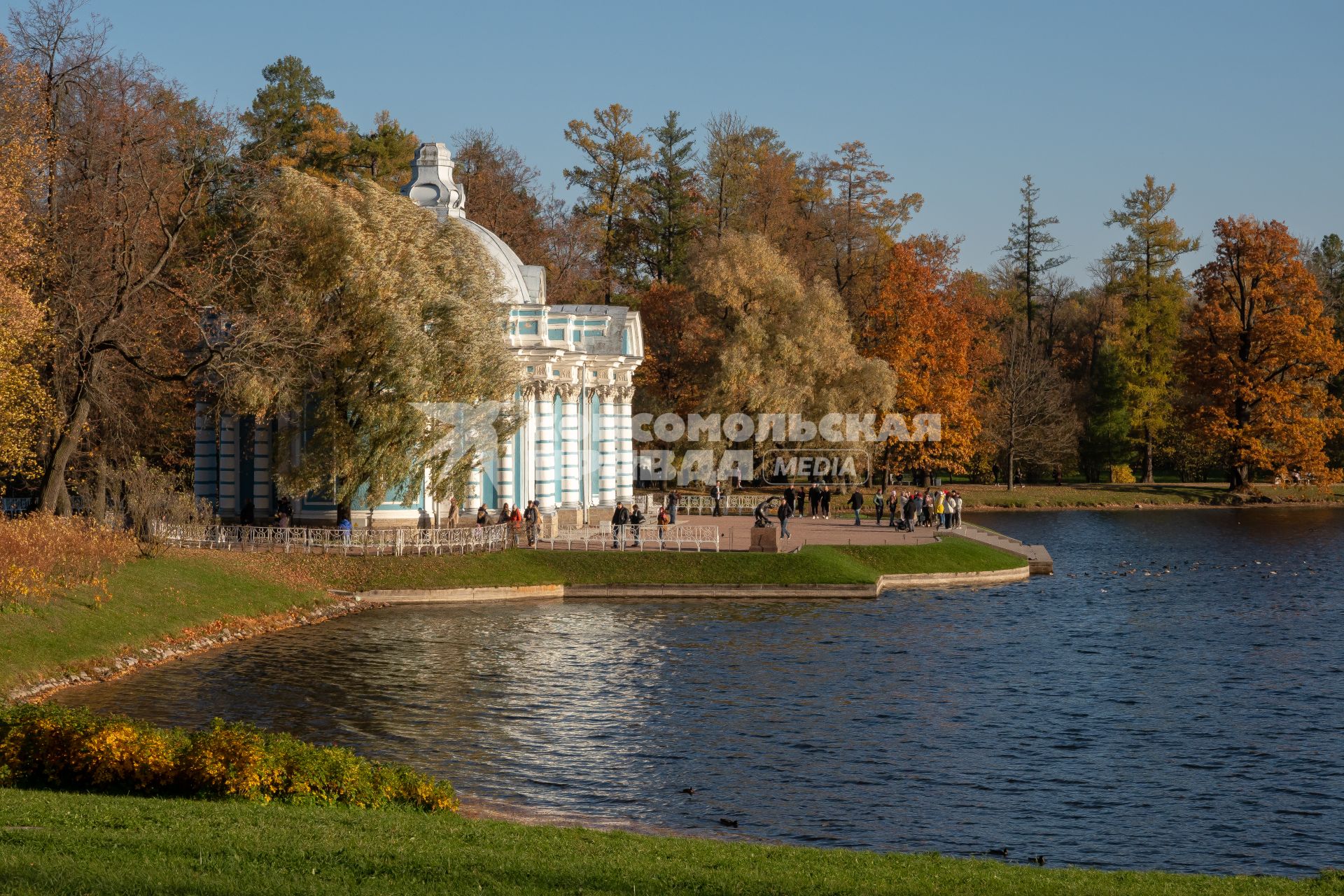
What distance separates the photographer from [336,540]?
41.4 metres

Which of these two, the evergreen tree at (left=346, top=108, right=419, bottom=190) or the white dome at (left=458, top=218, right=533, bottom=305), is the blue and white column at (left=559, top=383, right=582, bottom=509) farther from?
the evergreen tree at (left=346, top=108, right=419, bottom=190)

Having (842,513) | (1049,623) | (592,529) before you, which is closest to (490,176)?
(842,513)

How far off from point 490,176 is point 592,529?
139 feet

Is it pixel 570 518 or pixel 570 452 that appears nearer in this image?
pixel 570 518

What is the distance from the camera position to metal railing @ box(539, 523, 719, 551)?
43469 millimetres

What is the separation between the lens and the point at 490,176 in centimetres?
8512

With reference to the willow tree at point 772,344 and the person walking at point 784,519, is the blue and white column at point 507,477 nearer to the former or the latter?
the person walking at point 784,519

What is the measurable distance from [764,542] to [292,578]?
14.3 metres

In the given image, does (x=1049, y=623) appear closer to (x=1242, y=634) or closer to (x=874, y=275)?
(x=1242, y=634)

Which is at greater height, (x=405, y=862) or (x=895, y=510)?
(x=895, y=510)

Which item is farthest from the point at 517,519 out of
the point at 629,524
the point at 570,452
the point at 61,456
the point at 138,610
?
the point at 138,610

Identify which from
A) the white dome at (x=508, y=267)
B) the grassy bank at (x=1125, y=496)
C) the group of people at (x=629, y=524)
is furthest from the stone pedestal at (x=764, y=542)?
the grassy bank at (x=1125, y=496)

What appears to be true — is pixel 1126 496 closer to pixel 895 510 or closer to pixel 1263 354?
pixel 1263 354

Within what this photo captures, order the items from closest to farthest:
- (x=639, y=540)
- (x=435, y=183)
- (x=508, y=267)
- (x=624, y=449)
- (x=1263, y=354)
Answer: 1. (x=639, y=540)
2. (x=508, y=267)
3. (x=435, y=183)
4. (x=624, y=449)
5. (x=1263, y=354)
